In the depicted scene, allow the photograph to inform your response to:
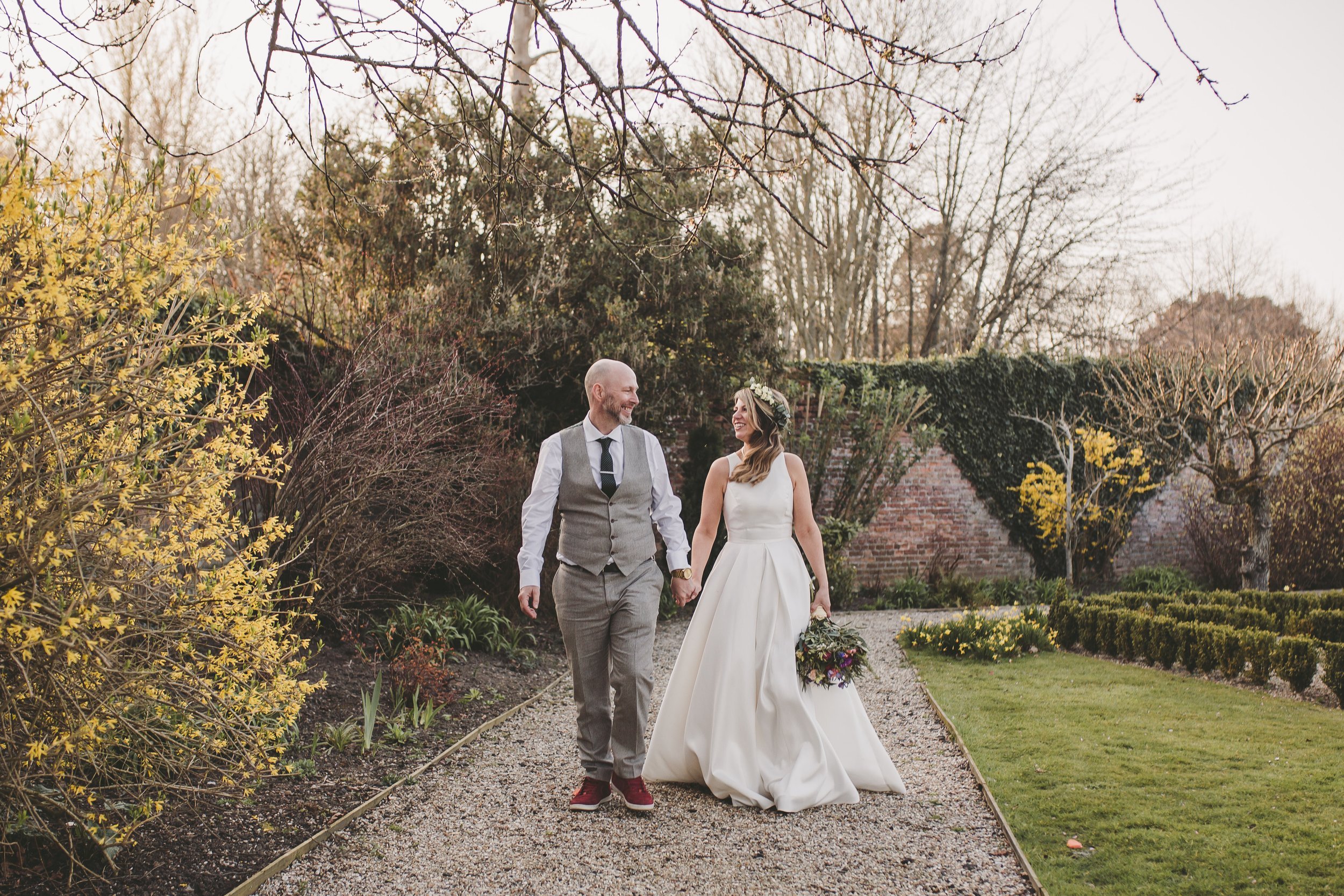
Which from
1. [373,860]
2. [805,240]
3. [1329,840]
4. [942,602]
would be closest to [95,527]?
[373,860]

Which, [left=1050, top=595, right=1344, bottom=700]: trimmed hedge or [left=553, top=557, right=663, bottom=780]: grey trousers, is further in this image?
[left=1050, top=595, right=1344, bottom=700]: trimmed hedge

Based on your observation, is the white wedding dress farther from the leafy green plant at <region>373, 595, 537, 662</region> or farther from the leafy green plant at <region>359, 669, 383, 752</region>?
the leafy green plant at <region>373, 595, 537, 662</region>

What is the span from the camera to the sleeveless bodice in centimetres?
455

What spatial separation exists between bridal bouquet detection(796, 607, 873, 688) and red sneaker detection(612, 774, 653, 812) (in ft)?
3.03

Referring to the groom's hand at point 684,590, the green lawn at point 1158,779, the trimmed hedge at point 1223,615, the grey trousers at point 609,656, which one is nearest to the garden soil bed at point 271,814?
Result: the grey trousers at point 609,656

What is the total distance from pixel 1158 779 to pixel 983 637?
3495 mm

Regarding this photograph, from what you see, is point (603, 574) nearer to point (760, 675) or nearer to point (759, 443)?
point (760, 675)

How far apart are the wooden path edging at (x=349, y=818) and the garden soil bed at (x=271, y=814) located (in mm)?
53

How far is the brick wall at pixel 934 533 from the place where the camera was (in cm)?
1259

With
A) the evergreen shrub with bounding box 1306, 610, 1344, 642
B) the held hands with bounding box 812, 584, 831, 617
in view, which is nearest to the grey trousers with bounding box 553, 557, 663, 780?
the held hands with bounding box 812, 584, 831, 617

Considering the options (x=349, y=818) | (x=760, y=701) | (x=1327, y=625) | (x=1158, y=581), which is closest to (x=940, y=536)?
(x=1158, y=581)

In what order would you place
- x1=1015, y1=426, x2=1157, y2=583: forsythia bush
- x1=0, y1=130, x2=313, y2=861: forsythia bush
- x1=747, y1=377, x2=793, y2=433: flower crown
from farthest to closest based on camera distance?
1. x1=1015, y1=426, x2=1157, y2=583: forsythia bush
2. x1=747, y1=377, x2=793, y2=433: flower crown
3. x1=0, y1=130, x2=313, y2=861: forsythia bush

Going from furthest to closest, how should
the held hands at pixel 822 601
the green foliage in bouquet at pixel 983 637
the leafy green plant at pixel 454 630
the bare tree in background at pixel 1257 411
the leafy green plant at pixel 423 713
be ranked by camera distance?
the bare tree in background at pixel 1257 411 < the green foliage in bouquet at pixel 983 637 < the leafy green plant at pixel 454 630 < the leafy green plant at pixel 423 713 < the held hands at pixel 822 601

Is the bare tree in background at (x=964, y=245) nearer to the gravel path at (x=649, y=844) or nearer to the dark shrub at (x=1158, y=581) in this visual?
the dark shrub at (x=1158, y=581)
